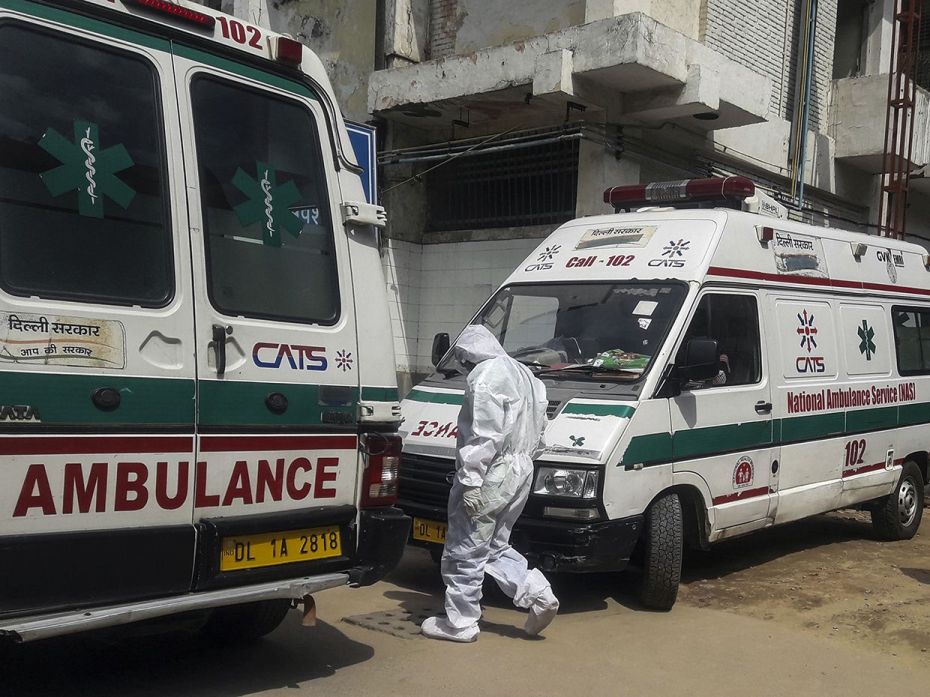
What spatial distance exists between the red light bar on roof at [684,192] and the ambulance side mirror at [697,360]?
1570mm

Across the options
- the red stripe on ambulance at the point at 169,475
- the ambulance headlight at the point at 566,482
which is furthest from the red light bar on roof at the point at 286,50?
the ambulance headlight at the point at 566,482

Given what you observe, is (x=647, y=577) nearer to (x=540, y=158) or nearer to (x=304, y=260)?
(x=304, y=260)

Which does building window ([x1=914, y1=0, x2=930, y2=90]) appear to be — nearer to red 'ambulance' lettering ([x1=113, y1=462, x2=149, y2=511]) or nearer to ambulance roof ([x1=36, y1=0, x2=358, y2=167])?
ambulance roof ([x1=36, y1=0, x2=358, y2=167])

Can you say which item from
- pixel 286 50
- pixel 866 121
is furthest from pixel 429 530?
pixel 866 121

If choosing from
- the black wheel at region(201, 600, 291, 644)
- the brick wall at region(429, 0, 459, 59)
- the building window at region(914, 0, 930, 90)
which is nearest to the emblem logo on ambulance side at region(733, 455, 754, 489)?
the black wheel at region(201, 600, 291, 644)

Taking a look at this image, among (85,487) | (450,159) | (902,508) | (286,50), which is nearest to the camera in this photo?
(85,487)

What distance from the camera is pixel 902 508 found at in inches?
356

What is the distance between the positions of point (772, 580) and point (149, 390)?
5074 millimetres

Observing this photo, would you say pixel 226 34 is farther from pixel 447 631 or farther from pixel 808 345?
pixel 808 345

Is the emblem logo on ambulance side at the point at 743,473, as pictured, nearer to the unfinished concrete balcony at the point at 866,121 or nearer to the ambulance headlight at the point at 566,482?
the ambulance headlight at the point at 566,482

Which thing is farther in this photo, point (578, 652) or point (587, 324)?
point (587, 324)

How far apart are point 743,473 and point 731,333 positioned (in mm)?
941

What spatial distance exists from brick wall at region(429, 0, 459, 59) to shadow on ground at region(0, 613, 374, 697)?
9261mm

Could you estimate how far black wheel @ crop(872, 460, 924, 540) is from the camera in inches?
352
